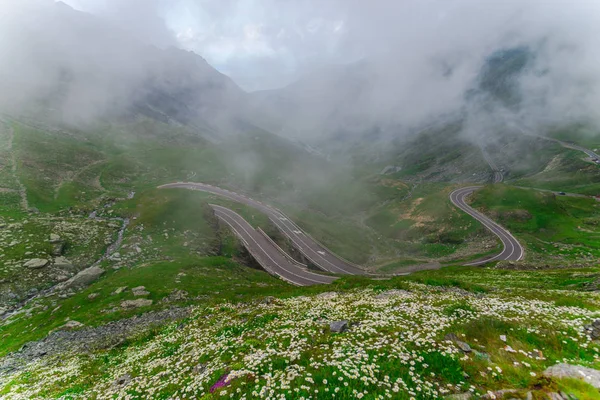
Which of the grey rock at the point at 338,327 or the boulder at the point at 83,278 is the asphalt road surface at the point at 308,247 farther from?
the grey rock at the point at 338,327

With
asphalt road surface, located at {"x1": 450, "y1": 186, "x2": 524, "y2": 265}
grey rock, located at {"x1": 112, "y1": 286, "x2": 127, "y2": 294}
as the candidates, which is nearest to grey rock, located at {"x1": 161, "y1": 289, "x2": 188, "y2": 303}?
grey rock, located at {"x1": 112, "y1": 286, "x2": 127, "y2": 294}

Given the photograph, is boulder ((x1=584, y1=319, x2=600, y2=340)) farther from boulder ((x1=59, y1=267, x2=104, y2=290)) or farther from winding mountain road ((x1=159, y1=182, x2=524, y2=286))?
boulder ((x1=59, y1=267, x2=104, y2=290))

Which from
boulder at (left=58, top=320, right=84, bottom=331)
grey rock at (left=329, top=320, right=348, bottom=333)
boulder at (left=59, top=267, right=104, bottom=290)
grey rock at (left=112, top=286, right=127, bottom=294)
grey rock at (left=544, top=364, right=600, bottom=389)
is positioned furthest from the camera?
boulder at (left=59, top=267, right=104, bottom=290)

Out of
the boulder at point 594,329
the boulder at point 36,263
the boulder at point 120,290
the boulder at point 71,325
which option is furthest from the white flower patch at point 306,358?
the boulder at point 36,263

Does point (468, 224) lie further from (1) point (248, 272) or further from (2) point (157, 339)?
(2) point (157, 339)

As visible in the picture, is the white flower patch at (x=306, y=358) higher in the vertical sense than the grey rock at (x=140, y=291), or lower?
higher

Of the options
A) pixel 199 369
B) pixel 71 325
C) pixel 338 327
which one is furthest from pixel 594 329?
pixel 71 325

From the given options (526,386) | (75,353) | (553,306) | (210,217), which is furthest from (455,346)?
(210,217)
